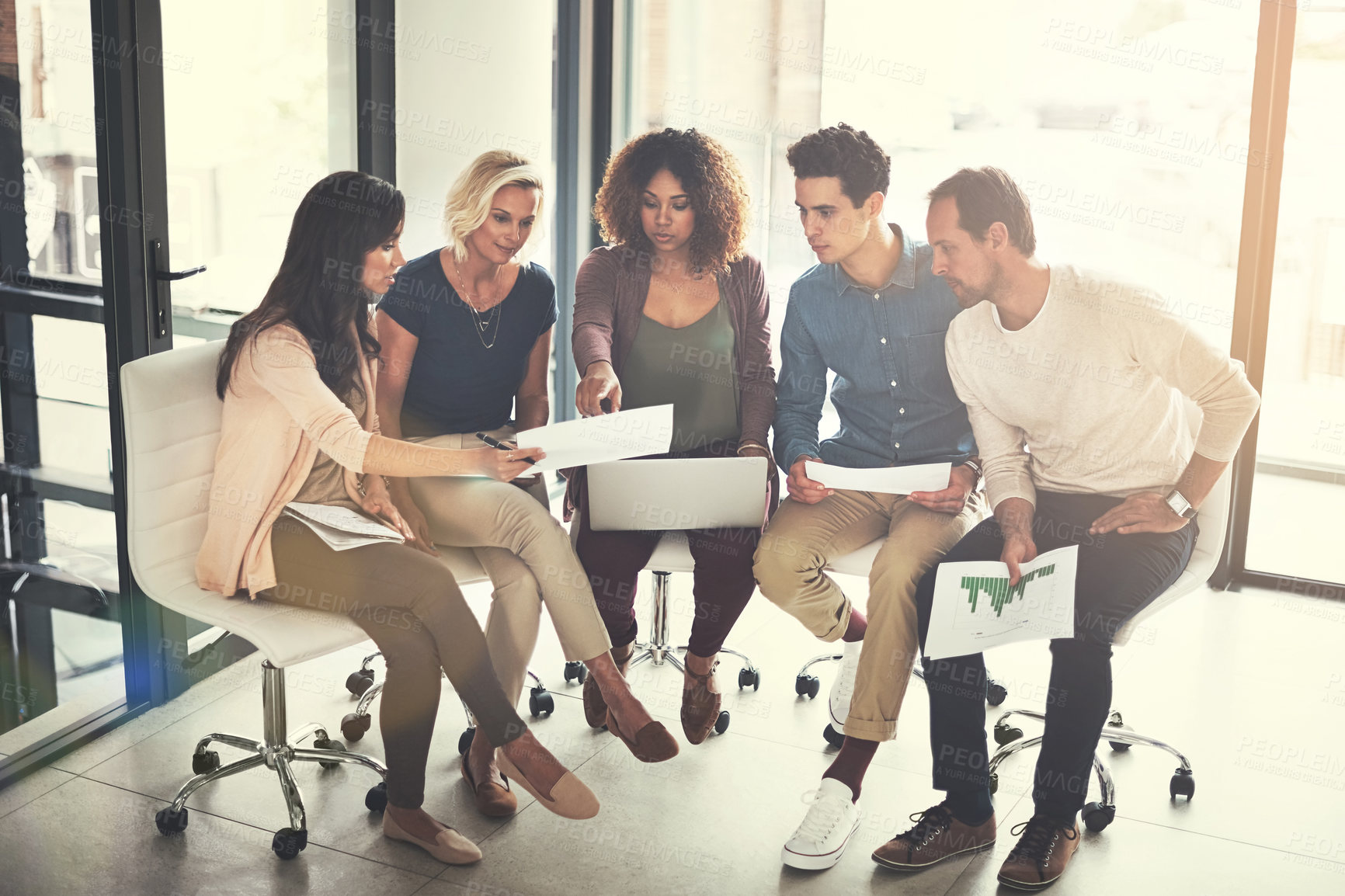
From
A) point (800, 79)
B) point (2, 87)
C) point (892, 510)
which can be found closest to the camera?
point (2, 87)

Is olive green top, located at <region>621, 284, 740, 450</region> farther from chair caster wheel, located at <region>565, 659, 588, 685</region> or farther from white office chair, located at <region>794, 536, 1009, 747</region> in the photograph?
chair caster wheel, located at <region>565, 659, 588, 685</region>

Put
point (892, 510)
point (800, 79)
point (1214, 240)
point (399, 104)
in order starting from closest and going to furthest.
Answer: point (892, 510), point (399, 104), point (1214, 240), point (800, 79)

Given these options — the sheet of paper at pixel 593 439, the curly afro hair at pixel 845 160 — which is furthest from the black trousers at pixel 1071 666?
the curly afro hair at pixel 845 160

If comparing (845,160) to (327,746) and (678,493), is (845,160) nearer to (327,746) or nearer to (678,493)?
(678,493)

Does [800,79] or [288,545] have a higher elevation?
[800,79]

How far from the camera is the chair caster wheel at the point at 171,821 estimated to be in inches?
93.4

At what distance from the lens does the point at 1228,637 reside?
137 inches

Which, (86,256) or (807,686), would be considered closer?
(86,256)

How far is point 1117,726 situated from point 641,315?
1.41 m

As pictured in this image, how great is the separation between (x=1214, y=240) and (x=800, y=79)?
4.57 feet

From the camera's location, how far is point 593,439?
2.31m

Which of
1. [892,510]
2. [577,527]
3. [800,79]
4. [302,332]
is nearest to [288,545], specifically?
[302,332]

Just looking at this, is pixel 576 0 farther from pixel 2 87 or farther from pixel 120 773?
pixel 120 773

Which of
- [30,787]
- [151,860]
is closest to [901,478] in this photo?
[151,860]
